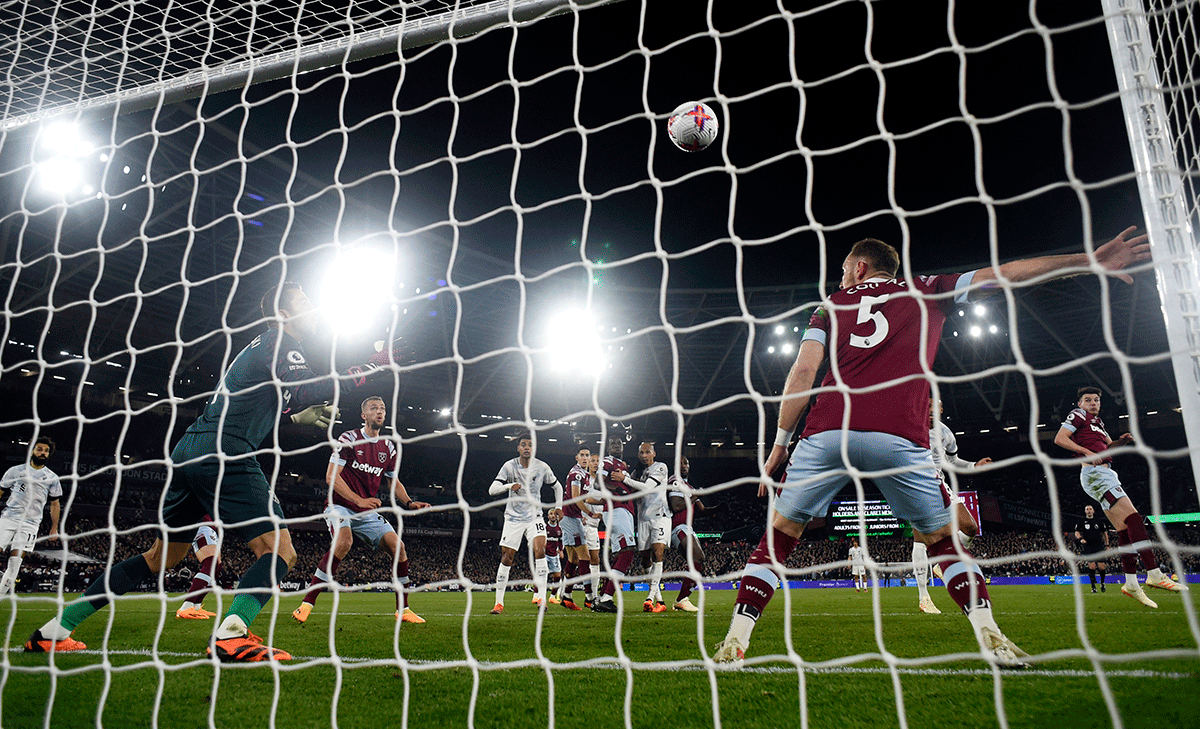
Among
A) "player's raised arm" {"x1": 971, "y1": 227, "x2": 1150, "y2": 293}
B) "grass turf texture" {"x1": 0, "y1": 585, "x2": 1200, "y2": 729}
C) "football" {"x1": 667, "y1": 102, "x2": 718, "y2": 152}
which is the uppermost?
"football" {"x1": 667, "y1": 102, "x2": 718, "y2": 152}

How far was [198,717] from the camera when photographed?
2.82 metres

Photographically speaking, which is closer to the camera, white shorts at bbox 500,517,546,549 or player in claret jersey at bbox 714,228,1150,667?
player in claret jersey at bbox 714,228,1150,667

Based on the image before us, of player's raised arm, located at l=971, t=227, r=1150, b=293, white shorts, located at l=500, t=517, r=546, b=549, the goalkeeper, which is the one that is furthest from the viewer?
white shorts, located at l=500, t=517, r=546, b=549

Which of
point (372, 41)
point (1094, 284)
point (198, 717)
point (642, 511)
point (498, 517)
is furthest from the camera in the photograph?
point (498, 517)

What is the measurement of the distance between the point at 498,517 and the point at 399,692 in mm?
30849

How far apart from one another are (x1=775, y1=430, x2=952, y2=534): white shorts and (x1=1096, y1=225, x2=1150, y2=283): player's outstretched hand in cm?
129

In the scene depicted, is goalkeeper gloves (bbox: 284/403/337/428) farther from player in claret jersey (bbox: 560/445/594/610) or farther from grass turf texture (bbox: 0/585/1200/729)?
player in claret jersey (bbox: 560/445/594/610)

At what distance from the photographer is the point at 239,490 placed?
3.68 metres

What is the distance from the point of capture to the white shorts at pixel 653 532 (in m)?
8.98

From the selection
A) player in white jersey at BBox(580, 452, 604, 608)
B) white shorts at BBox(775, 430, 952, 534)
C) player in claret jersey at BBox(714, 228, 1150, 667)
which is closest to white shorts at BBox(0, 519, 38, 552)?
player in white jersey at BBox(580, 452, 604, 608)

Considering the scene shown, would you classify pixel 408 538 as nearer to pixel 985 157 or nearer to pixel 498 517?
pixel 498 517

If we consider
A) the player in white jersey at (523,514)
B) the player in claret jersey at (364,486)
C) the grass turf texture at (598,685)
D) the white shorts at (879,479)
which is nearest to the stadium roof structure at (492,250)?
the player in white jersey at (523,514)

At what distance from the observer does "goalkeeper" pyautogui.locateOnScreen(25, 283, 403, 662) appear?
143 inches

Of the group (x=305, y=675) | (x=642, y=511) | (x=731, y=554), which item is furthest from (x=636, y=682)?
(x=731, y=554)
